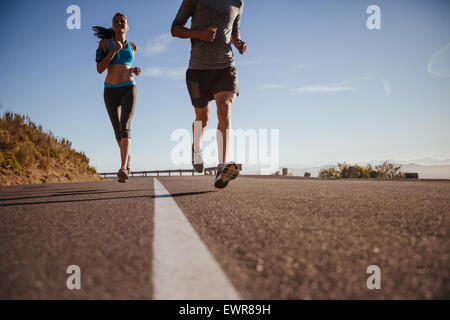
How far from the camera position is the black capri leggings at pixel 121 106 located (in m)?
5.76

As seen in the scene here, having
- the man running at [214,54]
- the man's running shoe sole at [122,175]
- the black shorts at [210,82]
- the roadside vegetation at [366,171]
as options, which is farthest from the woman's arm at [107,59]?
the roadside vegetation at [366,171]

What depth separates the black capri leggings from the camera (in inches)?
227

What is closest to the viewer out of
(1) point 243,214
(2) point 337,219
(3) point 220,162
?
(2) point 337,219

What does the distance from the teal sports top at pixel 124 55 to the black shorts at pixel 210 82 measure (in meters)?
1.71

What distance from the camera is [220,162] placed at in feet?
14.4

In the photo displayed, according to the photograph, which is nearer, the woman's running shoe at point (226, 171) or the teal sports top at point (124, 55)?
the woman's running shoe at point (226, 171)

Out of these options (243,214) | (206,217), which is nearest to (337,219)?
(243,214)

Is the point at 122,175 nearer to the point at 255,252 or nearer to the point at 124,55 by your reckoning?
the point at 124,55

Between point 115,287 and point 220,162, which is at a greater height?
point 220,162

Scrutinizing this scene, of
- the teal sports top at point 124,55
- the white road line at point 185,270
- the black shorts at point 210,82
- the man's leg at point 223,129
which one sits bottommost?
the white road line at point 185,270

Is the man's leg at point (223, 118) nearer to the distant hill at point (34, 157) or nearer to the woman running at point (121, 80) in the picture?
the woman running at point (121, 80)
